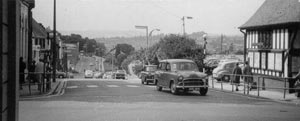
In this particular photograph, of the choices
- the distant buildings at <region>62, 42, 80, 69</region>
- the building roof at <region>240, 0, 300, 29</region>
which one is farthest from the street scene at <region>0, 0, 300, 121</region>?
the distant buildings at <region>62, 42, 80, 69</region>

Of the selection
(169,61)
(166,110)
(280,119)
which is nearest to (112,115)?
(166,110)

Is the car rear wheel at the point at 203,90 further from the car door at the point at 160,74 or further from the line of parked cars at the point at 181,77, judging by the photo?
the car door at the point at 160,74

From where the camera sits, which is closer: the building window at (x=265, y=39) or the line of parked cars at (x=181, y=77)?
the line of parked cars at (x=181, y=77)

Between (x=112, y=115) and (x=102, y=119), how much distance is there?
33.9 inches

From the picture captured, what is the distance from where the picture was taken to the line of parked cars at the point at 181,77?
20.6m

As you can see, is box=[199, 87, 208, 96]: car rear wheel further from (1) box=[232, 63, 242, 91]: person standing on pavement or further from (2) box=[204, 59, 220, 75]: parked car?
(2) box=[204, 59, 220, 75]: parked car

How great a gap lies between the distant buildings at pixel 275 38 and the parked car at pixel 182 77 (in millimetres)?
5056

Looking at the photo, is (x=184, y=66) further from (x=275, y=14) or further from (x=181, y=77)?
(x=275, y=14)

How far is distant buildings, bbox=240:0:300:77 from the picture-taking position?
2277 centimetres

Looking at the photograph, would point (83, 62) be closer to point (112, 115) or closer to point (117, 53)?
point (117, 53)

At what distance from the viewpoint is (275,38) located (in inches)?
969

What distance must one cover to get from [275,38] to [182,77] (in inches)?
279
